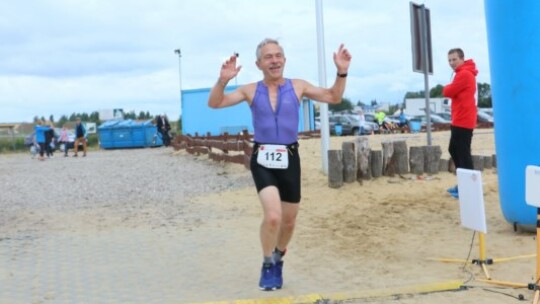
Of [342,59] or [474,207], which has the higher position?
[342,59]

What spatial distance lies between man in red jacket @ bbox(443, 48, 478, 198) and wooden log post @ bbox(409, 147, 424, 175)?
7.49 feet

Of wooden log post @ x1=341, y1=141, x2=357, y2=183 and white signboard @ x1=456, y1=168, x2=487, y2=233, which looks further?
wooden log post @ x1=341, y1=141, x2=357, y2=183

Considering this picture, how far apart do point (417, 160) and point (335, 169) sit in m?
1.64

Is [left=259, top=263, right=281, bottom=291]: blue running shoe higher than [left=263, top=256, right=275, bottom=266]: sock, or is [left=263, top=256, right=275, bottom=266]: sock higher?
[left=263, top=256, right=275, bottom=266]: sock

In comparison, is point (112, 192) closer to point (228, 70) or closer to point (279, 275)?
point (279, 275)

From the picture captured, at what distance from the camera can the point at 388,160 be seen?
1068 centimetres

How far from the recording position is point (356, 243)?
665 cm

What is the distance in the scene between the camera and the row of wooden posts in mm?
10141

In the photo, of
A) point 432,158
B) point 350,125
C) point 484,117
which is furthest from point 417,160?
point 484,117

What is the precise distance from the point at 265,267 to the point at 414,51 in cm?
703

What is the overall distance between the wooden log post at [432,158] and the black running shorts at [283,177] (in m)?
6.27

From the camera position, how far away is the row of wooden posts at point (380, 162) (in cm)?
1014

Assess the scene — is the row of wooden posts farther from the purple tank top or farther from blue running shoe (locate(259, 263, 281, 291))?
blue running shoe (locate(259, 263, 281, 291))

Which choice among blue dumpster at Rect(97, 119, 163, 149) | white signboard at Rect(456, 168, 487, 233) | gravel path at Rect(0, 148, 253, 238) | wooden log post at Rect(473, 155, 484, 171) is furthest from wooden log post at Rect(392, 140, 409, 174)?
blue dumpster at Rect(97, 119, 163, 149)
